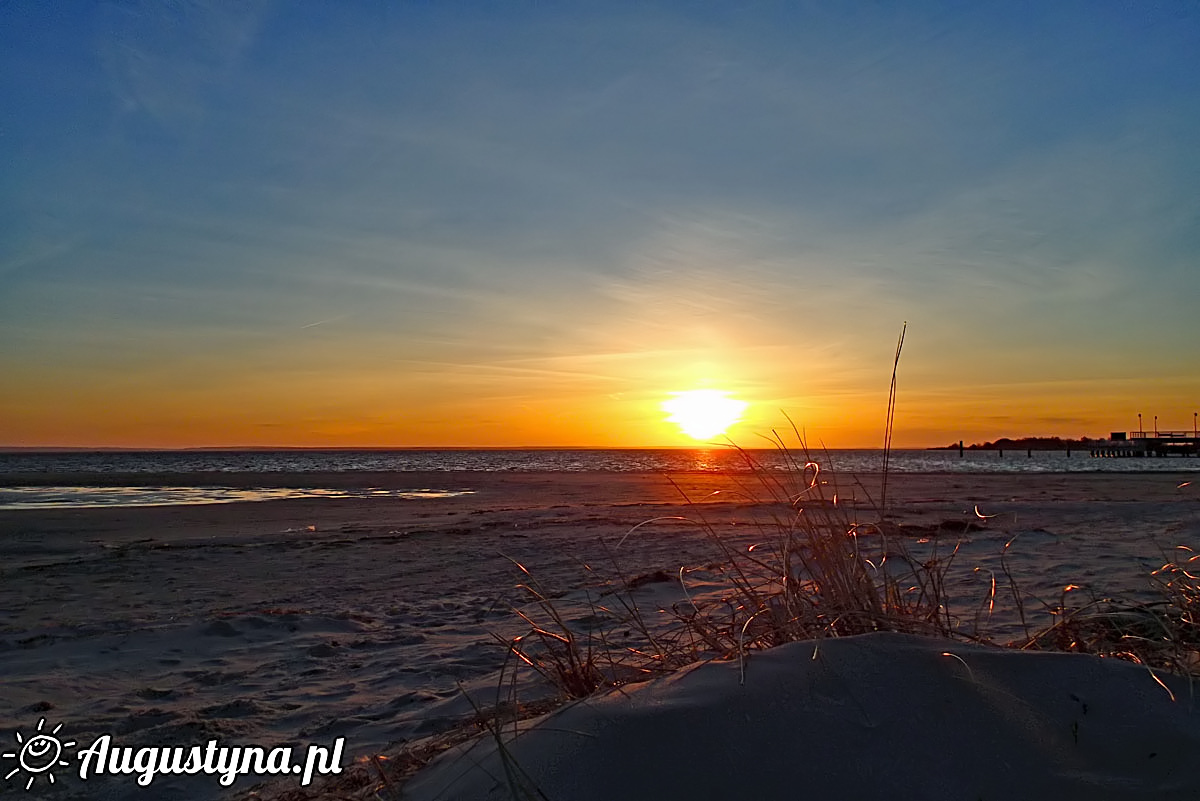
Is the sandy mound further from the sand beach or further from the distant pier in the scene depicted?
the distant pier

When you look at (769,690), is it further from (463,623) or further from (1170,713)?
(463,623)

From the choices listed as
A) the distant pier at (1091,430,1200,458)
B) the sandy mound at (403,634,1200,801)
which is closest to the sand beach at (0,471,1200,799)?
the sandy mound at (403,634,1200,801)

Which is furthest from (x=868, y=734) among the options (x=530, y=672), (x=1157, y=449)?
(x=1157, y=449)

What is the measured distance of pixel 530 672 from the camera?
401 cm

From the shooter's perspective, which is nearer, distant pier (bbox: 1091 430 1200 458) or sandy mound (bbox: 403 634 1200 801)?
sandy mound (bbox: 403 634 1200 801)

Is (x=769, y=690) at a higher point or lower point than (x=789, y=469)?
lower

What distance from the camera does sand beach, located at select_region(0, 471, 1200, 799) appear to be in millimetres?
1656

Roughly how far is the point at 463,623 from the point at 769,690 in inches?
151

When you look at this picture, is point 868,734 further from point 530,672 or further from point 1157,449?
point 1157,449

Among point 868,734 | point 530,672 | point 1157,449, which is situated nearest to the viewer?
point 868,734

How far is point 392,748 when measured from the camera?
→ 3.02 metres

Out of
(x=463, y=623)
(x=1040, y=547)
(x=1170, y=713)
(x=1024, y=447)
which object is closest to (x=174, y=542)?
(x=463, y=623)

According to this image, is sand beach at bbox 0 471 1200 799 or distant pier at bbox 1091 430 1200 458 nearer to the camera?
sand beach at bbox 0 471 1200 799

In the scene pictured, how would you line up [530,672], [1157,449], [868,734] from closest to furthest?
[868,734] → [530,672] → [1157,449]
